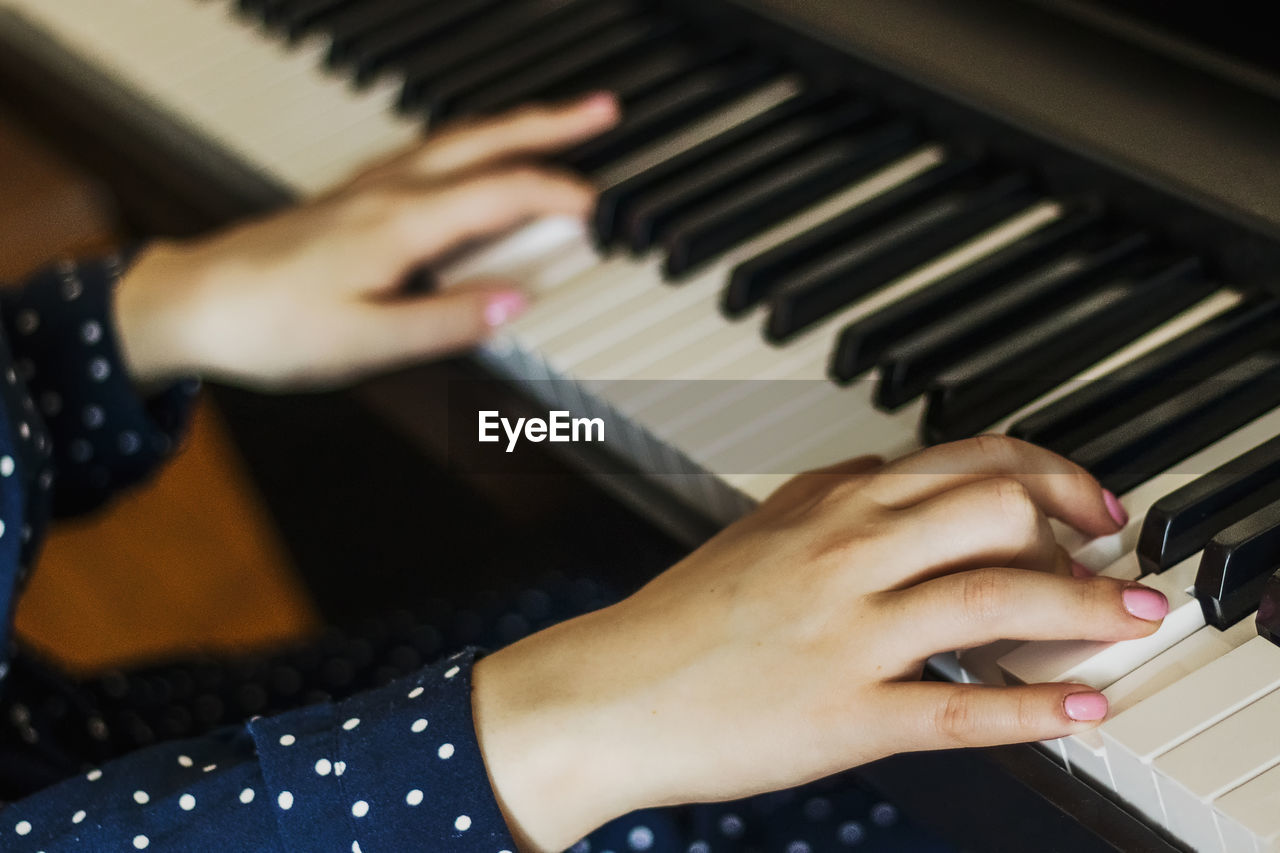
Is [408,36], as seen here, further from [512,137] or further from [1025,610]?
[1025,610]

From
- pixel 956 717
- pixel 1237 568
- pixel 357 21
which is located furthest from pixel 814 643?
pixel 357 21

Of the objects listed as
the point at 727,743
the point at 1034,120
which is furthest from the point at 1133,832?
the point at 1034,120

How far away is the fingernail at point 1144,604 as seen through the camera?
560 millimetres

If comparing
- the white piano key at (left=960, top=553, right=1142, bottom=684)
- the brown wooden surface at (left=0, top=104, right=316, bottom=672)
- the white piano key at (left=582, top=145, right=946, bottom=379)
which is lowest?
the brown wooden surface at (left=0, top=104, right=316, bottom=672)

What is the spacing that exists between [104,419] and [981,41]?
71 cm

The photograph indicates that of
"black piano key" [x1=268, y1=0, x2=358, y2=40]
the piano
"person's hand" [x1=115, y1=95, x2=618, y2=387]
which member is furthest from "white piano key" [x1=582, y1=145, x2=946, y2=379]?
"black piano key" [x1=268, y1=0, x2=358, y2=40]

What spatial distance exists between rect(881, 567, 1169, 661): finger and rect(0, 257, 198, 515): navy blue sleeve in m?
0.70

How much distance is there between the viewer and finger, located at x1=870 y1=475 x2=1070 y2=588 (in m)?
0.59

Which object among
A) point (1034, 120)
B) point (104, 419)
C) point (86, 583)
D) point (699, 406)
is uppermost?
point (1034, 120)

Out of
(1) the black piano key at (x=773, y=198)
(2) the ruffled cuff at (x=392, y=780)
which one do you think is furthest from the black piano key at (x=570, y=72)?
(2) the ruffled cuff at (x=392, y=780)

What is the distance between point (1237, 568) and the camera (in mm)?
574

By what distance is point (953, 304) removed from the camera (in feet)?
2.57

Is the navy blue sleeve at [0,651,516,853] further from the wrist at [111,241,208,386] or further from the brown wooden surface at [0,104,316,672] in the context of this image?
the brown wooden surface at [0,104,316,672]

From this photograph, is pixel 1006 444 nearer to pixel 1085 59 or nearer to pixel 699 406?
pixel 699 406
